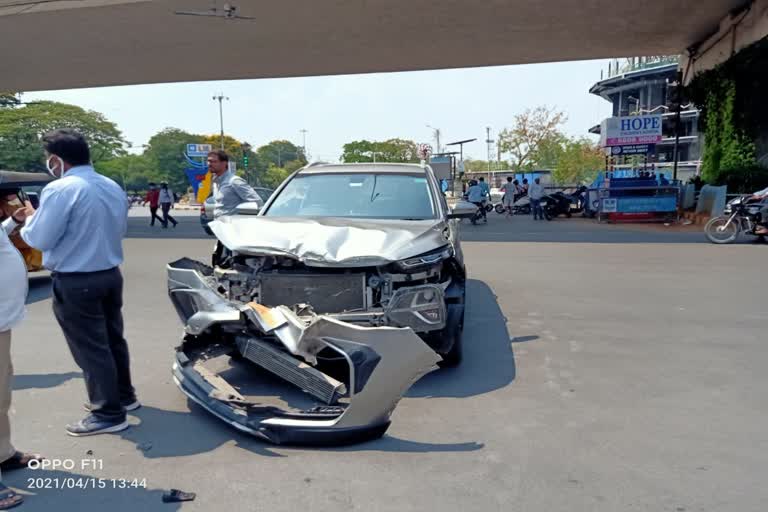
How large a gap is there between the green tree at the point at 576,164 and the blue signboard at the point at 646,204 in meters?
41.2

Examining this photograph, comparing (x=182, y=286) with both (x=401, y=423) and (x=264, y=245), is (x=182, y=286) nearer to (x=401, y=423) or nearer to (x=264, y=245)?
(x=264, y=245)

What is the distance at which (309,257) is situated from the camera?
3.96m

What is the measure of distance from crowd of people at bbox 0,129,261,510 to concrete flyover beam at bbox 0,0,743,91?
50.2 feet

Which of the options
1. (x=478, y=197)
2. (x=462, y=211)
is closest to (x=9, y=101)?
(x=478, y=197)

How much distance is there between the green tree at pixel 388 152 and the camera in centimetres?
8894

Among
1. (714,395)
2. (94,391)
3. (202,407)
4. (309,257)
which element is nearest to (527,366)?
(714,395)

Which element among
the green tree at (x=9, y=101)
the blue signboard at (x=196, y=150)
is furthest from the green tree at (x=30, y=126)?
the blue signboard at (x=196, y=150)

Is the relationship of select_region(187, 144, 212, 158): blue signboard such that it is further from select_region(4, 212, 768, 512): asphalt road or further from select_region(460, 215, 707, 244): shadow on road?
select_region(4, 212, 768, 512): asphalt road

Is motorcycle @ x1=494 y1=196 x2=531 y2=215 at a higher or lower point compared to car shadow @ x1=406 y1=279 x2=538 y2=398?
higher

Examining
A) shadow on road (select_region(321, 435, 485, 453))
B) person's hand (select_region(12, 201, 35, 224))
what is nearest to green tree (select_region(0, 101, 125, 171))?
person's hand (select_region(12, 201, 35, 224))

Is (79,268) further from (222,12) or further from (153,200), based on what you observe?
(153,200)

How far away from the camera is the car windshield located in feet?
17.8

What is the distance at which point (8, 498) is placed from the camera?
2746 millimetres

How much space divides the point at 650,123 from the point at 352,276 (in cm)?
2156
